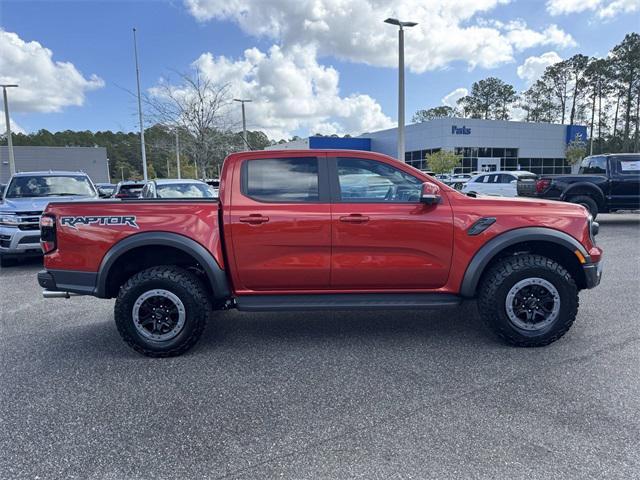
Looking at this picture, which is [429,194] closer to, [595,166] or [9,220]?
[9,220]

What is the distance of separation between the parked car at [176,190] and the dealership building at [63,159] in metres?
52.6

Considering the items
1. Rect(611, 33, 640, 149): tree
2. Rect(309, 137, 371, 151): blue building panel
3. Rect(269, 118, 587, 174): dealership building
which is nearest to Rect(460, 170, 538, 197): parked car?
Rect(269, 118, 587, 174): dealership building

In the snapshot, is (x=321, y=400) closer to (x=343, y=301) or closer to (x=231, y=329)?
(x=343, y=301)

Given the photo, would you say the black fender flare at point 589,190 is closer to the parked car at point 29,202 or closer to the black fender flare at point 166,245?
the black fender flare at point 166,245

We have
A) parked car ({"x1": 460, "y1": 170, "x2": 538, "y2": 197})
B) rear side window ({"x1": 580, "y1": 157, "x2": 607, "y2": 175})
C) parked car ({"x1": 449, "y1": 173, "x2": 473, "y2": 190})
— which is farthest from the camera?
parked car ({"x1": 449, "y1": 173, "x2": 473, "y2": 190})

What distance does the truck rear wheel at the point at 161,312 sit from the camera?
12.4 feet

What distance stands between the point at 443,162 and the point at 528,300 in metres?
33.0

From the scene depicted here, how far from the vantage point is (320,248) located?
151 inches

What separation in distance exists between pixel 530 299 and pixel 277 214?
2.48m

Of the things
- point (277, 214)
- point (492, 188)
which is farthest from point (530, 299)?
point (492, 188)

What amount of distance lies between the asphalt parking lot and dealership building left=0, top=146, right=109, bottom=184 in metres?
58.8

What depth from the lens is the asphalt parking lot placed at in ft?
7.92

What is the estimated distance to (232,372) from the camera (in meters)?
3.56

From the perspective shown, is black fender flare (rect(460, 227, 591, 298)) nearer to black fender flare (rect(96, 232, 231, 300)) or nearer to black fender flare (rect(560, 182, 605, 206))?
black fender flare (rect(96, 232, 231, 300))
